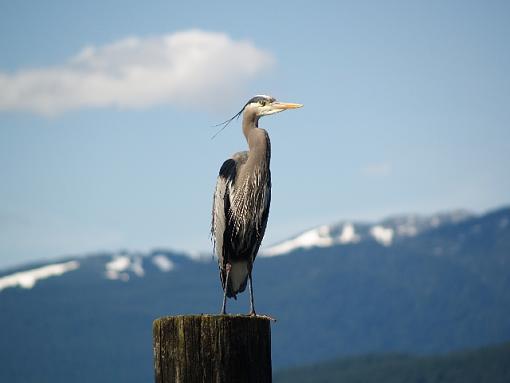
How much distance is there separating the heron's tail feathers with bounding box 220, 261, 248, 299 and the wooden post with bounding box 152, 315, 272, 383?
654 centimetres

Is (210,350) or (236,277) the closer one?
(210,350)

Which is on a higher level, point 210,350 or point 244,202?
point 244,202

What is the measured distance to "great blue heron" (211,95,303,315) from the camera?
Result: 1460 centimetres

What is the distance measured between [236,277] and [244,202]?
1215 millimetres

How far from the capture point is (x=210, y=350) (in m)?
8.05

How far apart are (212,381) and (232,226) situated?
6.93 meters

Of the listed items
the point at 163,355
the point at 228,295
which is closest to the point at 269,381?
the point at 163,355

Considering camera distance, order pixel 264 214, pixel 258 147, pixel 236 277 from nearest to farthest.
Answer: pixel 258 147 → pixel 264 214 → pixel 236 277

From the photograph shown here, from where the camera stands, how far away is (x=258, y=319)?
839 cm

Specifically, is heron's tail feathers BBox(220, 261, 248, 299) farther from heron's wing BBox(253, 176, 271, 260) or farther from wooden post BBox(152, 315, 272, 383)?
wooden post BBox(152, 315, 272, 383)

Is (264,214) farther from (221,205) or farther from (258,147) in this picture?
(258,147)

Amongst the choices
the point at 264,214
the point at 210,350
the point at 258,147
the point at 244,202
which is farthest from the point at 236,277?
the point at 210,350

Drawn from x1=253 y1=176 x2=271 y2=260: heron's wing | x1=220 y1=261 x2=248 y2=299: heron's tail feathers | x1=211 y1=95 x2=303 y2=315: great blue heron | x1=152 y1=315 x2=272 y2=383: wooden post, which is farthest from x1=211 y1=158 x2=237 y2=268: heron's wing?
x1=152 y1=315 x2=272 y2=383: wooden post

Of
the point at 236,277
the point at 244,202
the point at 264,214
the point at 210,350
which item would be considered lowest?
the point at 210,350
